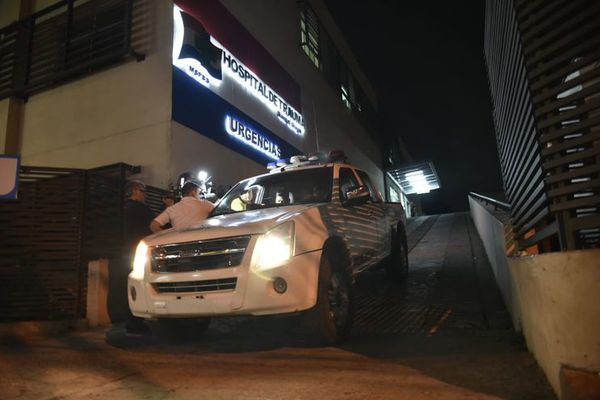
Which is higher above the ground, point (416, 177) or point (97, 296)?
point (416, 177)

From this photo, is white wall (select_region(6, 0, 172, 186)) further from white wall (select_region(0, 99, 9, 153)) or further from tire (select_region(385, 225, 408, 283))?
tire (select_region(385, 225, 408, 283))

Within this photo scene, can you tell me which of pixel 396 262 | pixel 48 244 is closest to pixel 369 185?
pixel 396 262

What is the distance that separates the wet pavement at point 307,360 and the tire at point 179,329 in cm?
9

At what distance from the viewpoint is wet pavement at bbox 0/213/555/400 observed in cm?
289

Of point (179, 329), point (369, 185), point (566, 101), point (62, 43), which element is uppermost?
point (62, 43)

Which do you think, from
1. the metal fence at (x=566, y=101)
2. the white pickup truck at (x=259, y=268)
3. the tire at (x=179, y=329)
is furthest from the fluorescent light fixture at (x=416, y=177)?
the metal fence at (x=566, y=101)

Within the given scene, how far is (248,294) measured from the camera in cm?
354

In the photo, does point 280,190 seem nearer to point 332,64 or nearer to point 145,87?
point 145,87

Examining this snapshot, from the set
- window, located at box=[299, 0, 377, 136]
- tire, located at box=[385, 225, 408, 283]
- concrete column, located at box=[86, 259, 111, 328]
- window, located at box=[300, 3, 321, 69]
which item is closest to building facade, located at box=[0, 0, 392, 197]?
concrete column, located at box=[86, 259, 111, 328]

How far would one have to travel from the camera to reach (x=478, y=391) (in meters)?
2.71

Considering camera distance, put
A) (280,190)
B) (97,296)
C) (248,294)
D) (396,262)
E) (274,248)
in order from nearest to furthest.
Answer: (248,294) < (274,248) < (280,190) < (97,296) < (396,262)

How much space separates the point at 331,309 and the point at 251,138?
8.03 m

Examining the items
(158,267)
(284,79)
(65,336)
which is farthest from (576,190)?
(284,79)

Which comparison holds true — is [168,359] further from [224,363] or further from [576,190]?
[576,190]
